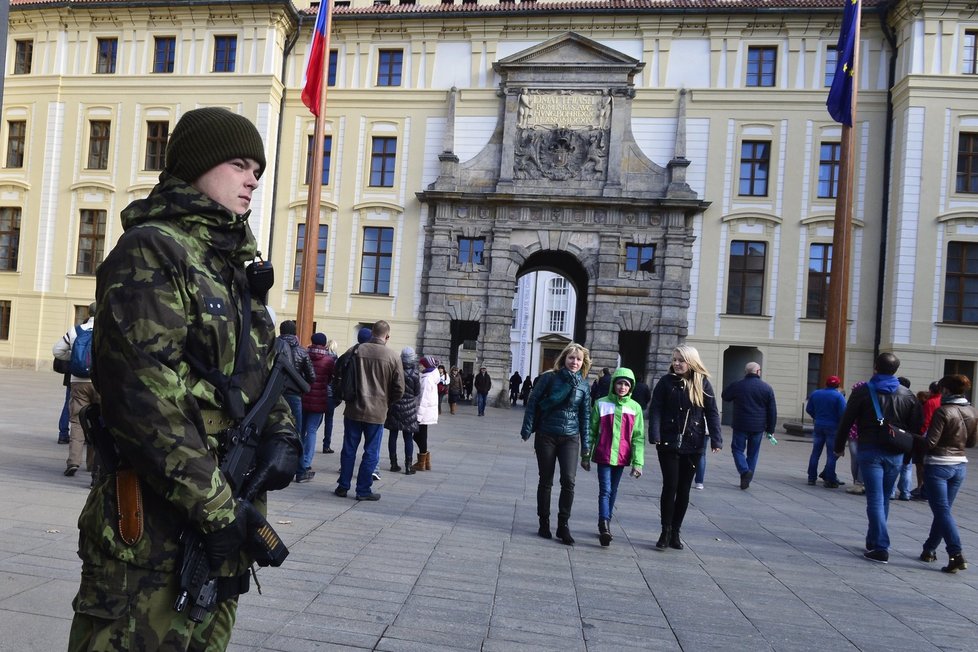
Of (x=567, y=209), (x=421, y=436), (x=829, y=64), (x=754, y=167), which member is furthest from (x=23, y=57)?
(x=829, y=64)

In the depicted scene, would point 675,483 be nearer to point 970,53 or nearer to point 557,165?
point 557,165

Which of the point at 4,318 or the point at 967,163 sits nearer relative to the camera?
the point at 967,163

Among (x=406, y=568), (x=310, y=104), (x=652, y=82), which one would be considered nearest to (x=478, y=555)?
(x=406, y=568)

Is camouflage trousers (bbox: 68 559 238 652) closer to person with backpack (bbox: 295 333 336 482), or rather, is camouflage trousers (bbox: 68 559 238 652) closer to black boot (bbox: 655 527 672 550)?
black boot (bbox: 655 527 672 550)

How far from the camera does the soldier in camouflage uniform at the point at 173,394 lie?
1931 mm

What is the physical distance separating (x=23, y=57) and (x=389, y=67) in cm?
1615

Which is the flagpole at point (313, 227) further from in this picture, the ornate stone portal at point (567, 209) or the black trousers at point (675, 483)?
the black trousers at point (675, 483)

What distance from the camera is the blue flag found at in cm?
1834

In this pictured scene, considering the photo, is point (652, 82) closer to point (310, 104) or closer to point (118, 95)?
point (310, 104)

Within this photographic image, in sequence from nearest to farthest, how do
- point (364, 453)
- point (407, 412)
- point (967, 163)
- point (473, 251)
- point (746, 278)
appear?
point (364, 453)
point (407, 412)
point (967, 163)
point (746, 278)
point (473, 251)

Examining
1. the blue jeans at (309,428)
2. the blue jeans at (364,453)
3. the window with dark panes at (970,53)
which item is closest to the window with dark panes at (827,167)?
the window with dark panes at (970,53)

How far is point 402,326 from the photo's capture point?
2919cm

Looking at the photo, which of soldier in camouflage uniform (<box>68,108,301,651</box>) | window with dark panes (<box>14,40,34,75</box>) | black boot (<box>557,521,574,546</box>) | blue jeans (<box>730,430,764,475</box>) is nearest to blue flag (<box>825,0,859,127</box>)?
blue jeans (<box>730,430,764,475</box>)

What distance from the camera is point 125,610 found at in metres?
1.98
